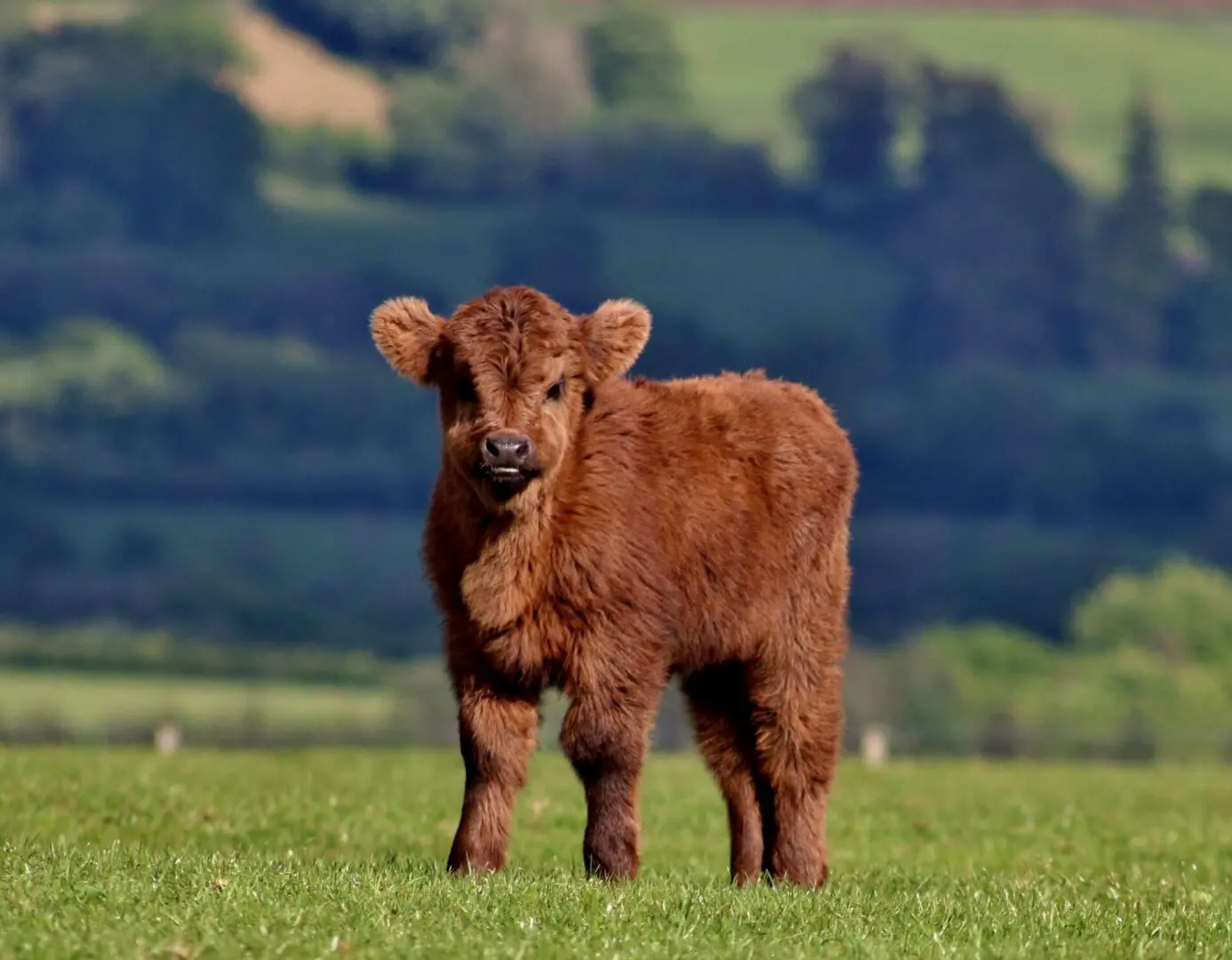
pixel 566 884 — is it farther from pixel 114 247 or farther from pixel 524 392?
pixel 114 247

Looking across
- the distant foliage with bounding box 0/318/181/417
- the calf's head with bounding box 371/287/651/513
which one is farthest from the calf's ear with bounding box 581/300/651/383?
the distant foliage with bounding box 0/318/181/417

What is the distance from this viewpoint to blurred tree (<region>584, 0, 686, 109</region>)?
179m

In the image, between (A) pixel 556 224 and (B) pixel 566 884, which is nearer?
(B) pixel 566 884

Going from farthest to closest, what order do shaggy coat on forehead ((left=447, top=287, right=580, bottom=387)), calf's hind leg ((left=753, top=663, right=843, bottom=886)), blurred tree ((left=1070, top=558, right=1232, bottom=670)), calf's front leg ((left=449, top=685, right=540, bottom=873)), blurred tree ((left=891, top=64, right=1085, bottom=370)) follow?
blurred tree ((left=891, top=64, right=1085, bottom=370)) → blurred tree ((left=1070, top=558, right=1232, bottom=670)) → calf's hind leg ((left=753, top=663, right=843, bottom=886)) → shaggy coat on forehead ((left=447, top=287, right=580, bottom=387)) → calf's front leg ((left=449, top=685, right=540, bottom=873))

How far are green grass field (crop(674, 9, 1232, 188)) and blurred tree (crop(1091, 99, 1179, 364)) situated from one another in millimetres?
2183

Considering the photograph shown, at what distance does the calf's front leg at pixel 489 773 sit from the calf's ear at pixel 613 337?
6.81 feet

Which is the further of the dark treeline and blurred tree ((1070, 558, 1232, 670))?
the dark treeline

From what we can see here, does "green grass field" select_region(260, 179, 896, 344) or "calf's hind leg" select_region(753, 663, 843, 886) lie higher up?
"calf's hind leg" select_region(753, 663, 843, 886)

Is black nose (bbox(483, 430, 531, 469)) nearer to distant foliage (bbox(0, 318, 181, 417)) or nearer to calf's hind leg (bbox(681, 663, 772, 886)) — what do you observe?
calf's hind leg (bbox(681, 663, 772, 886))

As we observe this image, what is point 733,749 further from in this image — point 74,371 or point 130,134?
point 130,134

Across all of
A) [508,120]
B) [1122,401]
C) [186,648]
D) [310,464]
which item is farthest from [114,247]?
[1122,401]

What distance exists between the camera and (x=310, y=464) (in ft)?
518

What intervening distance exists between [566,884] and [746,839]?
299cm

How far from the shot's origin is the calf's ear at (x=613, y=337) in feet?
41.5
